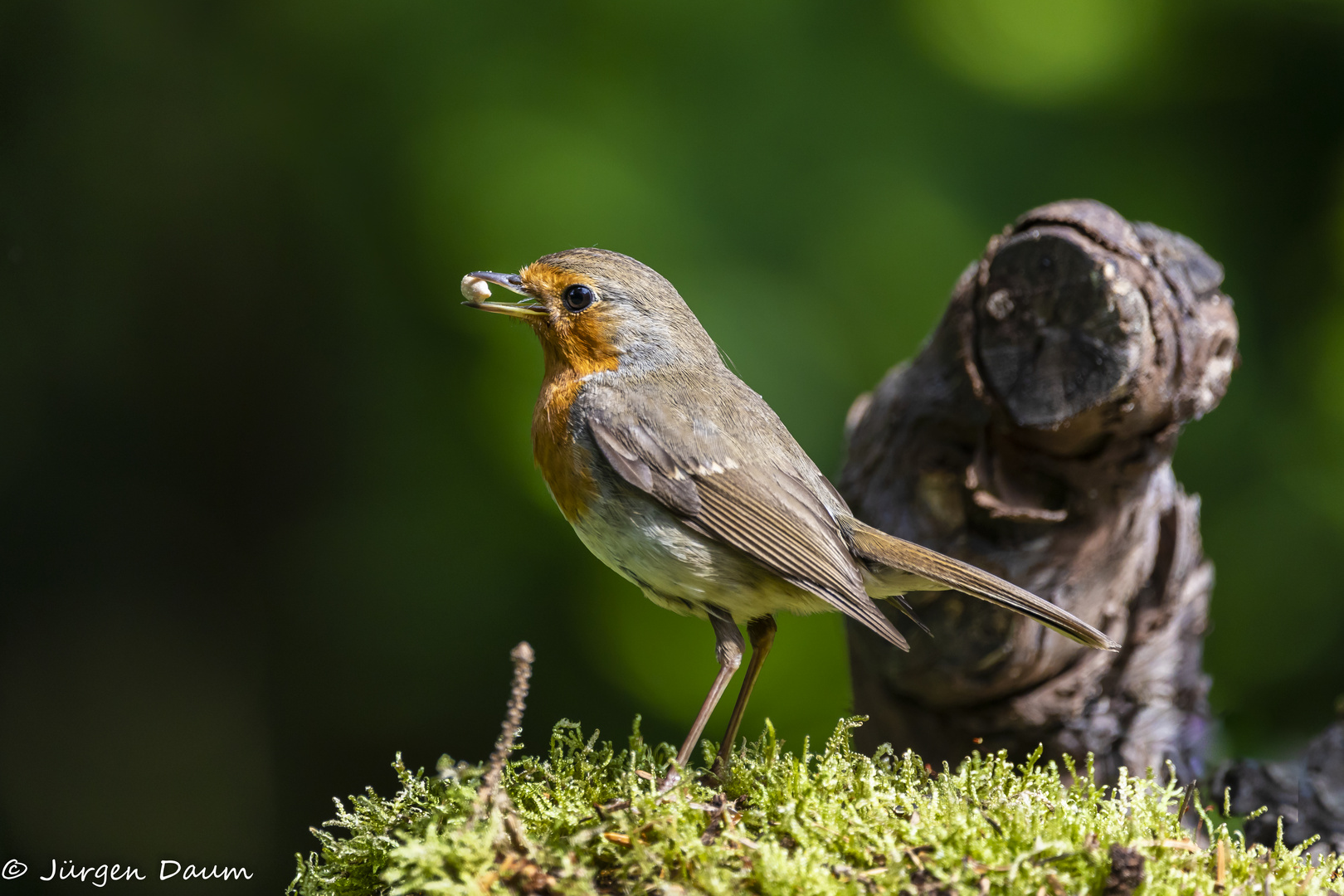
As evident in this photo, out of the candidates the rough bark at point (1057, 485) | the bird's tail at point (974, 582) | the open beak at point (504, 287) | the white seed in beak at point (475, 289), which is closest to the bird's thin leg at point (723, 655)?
the bird's tail at point (974, 582)

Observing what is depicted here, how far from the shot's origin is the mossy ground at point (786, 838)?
1.94m

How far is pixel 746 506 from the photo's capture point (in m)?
2.73

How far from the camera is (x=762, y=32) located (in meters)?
4.56

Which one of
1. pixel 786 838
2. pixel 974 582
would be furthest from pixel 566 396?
pixel 786 838

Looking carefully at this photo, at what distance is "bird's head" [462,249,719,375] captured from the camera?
9.93ft

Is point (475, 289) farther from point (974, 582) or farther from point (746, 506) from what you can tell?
point (974, 582)

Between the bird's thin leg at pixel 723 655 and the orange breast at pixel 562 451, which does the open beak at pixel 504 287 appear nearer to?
the orange breast at pixel 562 451

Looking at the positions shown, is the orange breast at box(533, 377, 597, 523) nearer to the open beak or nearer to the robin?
the robin

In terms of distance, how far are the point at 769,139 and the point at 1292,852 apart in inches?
133

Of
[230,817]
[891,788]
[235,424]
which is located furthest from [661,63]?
[230,817]

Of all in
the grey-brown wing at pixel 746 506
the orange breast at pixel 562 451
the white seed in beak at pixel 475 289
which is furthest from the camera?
the white seed in beak at pixel 475 289

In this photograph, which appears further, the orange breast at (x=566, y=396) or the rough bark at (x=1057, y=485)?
the rough bark at (x=1057, y=485)

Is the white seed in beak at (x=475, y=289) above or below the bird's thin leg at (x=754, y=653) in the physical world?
above

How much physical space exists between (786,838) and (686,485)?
36.8 inches
